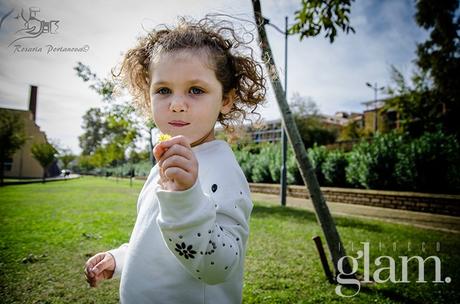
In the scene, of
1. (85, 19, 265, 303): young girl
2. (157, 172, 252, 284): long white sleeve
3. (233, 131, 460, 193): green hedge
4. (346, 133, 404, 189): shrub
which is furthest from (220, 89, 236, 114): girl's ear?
(346, 133, 404, 189): shrub

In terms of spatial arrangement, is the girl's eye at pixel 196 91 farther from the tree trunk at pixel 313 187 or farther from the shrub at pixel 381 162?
the shrub at pixel 381 162

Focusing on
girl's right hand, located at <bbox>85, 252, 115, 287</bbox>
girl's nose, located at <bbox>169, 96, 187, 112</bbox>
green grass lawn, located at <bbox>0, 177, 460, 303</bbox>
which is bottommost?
green grass lawn, located at <bbox>0, 177, 460, 303</bbox>

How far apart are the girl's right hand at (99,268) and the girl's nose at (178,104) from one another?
3.29 ft

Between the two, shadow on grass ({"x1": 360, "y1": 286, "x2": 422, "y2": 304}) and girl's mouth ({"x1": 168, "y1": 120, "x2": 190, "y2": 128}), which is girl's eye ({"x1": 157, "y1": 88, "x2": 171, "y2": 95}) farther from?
shadow on grass ({"x1": 360, "y1": 286, "x2": 422, "y2": 304})

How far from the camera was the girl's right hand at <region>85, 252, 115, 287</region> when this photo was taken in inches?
65.4

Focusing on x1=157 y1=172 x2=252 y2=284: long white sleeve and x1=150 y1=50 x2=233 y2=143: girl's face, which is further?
x1=150 y1=50 x2=233 y2=143: girl's face

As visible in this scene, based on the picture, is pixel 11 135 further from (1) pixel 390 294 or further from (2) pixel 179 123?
(1) pixel 390 294

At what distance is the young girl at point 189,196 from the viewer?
94 cm

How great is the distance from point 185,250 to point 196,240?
5 centimetres

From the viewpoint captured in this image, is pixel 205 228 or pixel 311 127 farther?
pixel 311 127

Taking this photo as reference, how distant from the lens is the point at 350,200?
533 inches

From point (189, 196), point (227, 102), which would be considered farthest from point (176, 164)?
point (227, 102)

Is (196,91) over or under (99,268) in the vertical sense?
over

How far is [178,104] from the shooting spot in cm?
127
